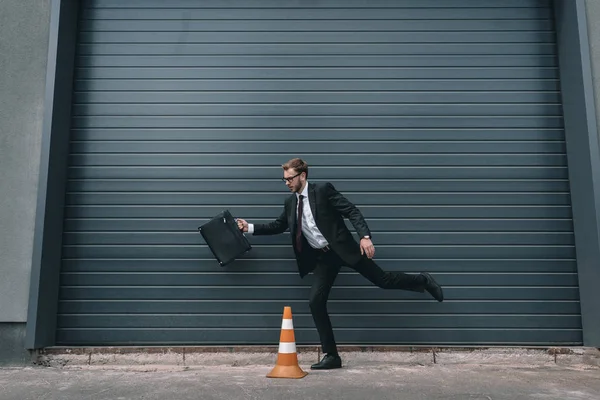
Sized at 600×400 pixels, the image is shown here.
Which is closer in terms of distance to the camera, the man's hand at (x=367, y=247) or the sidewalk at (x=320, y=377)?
the sidewalk at (x=320, y=377)

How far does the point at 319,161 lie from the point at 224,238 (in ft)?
4.59

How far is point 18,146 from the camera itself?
17.4 ft

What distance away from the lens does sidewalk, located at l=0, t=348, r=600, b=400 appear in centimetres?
405

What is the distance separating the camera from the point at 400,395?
13.1 ft

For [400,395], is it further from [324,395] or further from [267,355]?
[267,355]

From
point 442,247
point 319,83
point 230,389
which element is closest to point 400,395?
point 230,389

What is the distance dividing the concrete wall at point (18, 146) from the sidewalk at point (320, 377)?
0.61 m

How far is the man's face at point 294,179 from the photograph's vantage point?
4.88 meters

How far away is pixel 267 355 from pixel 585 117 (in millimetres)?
4198

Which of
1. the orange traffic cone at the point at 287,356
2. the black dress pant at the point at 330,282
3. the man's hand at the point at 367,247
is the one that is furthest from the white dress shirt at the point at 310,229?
the orange traffic cone at the point at 287,356

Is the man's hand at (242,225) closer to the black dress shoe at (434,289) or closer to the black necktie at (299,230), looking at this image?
the black necktie at (299,230)

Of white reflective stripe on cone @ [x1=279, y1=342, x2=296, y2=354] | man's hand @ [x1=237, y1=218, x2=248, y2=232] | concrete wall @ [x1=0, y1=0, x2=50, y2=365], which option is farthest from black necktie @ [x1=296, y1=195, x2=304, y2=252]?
concrete wall @ [x1=0, y1=0, x2=50, y2=365]

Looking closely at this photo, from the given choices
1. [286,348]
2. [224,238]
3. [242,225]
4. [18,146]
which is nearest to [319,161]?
[242,225]

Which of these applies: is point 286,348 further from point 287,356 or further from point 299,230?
point 299,230
